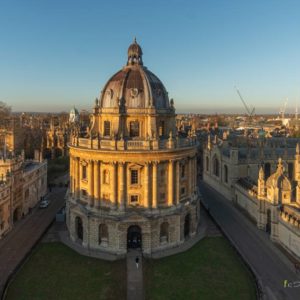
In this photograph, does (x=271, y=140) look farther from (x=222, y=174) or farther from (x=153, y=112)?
(x=153, y=112)

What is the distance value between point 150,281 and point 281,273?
15774 mm

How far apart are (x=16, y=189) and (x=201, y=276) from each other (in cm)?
3494

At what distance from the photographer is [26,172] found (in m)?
64.0

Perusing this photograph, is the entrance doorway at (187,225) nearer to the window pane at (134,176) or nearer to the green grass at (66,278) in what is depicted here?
the window pane at (134,176)

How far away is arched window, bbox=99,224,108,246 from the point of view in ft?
154

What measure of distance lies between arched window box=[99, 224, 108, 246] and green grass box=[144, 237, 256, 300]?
23.0ft

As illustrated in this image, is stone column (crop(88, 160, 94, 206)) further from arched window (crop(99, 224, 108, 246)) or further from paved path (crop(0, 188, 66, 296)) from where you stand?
paved path (crop(0, 188, 66, 296))

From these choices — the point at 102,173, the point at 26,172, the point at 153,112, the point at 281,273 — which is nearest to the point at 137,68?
the point at 153,112

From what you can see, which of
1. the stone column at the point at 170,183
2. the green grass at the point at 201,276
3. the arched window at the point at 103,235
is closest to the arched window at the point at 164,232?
the stone column at the point at 170,183

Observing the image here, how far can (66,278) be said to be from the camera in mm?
39375

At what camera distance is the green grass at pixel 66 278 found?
118 ft

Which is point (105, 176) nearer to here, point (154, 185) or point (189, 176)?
point (154, 185)

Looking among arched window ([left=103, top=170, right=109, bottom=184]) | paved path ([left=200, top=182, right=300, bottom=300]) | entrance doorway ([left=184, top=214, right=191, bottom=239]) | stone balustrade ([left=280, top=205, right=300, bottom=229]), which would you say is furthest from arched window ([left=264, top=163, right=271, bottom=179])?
arched window ([left=103, top=170, right=109, bottom=184])

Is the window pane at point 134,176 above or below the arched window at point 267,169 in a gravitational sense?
above
